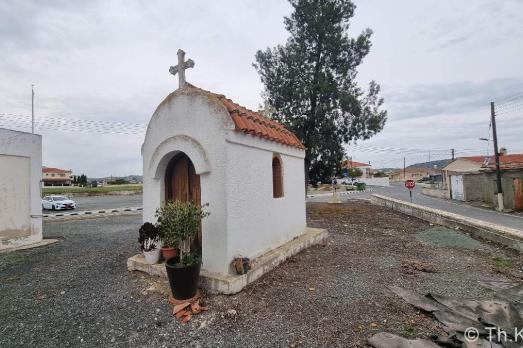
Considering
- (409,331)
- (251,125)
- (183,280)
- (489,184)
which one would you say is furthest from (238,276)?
(489,184)

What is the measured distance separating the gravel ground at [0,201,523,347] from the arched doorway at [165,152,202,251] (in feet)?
5.60

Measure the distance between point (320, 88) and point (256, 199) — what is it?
36.9 ft

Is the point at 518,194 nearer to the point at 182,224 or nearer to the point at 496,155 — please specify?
the point at 496,155

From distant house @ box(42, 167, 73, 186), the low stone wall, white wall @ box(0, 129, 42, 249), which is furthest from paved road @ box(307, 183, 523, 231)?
distant house @ box(42, 167, 73, 186)

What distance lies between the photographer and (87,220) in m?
14.9

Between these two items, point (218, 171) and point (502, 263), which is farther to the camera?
point (502, 263)

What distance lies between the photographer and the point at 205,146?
5453mm

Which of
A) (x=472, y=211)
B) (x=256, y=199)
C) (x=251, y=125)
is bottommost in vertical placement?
(x=472, y=211)

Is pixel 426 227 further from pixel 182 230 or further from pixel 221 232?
pixel 182 230

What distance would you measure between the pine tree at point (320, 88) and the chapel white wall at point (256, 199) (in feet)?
28.4

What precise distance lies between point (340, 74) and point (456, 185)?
19.3m

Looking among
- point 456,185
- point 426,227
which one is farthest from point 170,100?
point 456,185

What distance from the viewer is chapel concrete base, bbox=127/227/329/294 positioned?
15.9ft

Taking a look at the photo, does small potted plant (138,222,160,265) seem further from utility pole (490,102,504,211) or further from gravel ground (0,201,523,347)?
utility pole (490,102,504,211)
